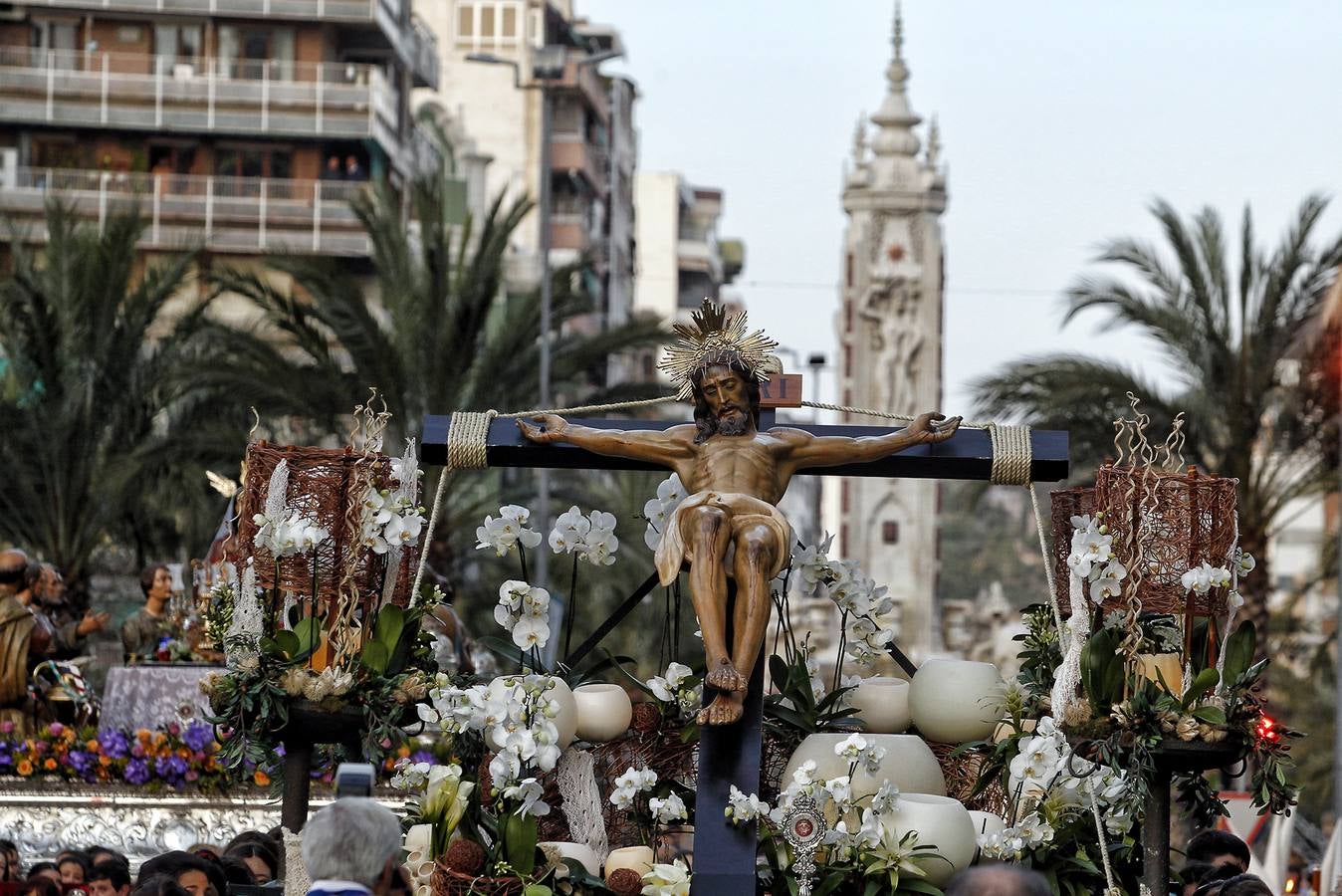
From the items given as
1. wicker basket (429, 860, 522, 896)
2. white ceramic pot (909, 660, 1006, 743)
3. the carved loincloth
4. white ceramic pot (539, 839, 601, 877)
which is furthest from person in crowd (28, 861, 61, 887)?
white ceramic pot (909, 660, 1006, 743)

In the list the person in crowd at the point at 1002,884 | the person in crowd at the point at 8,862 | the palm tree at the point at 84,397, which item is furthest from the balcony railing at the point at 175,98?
the person in crowd at the point at 1002,884

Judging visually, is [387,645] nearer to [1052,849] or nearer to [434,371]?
[1052,849]

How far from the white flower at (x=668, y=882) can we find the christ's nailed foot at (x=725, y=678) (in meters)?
0.64

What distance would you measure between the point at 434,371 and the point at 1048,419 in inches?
254

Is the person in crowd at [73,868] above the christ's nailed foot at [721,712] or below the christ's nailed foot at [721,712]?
below

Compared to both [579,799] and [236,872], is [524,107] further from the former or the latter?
[579,799]

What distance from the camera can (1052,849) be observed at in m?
10.2

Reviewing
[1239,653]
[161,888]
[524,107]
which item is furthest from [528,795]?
[524,107]

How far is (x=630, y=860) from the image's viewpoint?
9844 millimetres

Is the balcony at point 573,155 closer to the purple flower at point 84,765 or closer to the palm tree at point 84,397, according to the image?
the palm tree at point 84,397

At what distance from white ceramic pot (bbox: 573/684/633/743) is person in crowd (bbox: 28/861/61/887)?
2.23 metres

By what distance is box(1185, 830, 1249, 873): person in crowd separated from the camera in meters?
11.8

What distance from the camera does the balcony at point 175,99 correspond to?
5591 cm

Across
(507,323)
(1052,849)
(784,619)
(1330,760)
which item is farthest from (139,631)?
(1330,760)
